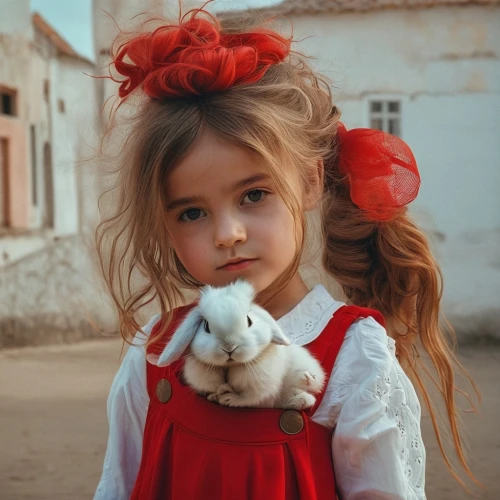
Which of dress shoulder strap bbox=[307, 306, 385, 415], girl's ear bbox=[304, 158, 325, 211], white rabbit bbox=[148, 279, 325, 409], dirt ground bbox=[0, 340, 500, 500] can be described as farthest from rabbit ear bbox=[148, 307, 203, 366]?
dirt ground bbox=[0, 340, 500, 500]

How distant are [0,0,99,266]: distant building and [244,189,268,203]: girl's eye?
2.33 metres

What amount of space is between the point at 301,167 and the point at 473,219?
3.07 m

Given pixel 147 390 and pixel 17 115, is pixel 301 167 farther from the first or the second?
pixel 17 115

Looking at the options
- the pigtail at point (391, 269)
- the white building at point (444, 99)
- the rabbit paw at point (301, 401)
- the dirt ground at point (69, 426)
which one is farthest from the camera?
the white building at point (444, 99)

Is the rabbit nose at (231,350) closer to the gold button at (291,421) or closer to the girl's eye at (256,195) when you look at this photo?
the gold button at (291,421)

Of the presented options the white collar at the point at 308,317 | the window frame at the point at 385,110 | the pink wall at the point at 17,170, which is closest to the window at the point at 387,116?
the window frame at the point at 385,110

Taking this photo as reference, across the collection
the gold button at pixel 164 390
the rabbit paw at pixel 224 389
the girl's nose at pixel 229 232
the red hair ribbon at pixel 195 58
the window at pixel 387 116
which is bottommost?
the gold button at pixel 164 390

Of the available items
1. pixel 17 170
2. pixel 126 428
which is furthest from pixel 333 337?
pixel 17 170

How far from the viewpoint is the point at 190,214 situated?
1183mm

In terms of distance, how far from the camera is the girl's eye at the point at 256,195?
45.4 inches

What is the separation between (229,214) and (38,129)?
284 cm

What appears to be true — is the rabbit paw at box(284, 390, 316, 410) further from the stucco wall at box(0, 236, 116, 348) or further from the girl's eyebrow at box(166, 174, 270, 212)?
the stucco wall at box(0, 236, 116, 348)

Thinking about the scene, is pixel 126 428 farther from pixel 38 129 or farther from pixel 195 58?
pixel 38 129

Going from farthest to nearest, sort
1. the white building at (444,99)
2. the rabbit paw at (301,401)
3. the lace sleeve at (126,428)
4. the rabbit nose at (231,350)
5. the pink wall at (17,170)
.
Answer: the white building at (444,99), the pink wall at (17,170), the lace sleeve at (126,428), the rabbit paw at (301,401), the rabbit nose at (231,350)
